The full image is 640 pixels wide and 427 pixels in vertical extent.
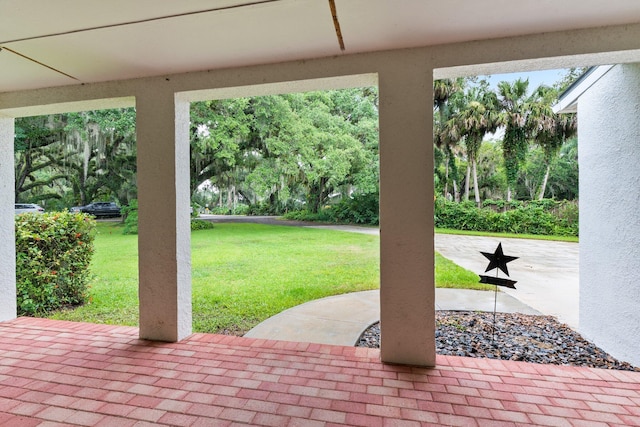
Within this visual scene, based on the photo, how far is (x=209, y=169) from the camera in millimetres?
13273

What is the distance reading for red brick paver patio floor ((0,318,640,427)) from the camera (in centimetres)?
165

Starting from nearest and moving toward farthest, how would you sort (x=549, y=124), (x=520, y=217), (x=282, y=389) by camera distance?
(x=282, y=389), (x=520, y=217), (x=549, y=124)

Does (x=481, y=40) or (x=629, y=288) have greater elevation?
(x=481, y=40)

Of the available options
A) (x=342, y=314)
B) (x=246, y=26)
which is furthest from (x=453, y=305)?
(x=246, y=26)

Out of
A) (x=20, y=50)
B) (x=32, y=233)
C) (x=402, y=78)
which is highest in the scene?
(x=20, y=50)

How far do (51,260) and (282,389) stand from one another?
10.9 feet

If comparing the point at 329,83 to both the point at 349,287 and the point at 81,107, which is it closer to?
the point at 81,107

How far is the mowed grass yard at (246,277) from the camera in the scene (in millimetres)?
3801

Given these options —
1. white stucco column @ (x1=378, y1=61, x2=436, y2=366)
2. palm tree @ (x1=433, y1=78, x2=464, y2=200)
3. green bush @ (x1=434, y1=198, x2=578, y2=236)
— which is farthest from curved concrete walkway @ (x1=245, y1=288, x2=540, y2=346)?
palm tree @ (x1=433, y1=78, x2=464, y2=200)

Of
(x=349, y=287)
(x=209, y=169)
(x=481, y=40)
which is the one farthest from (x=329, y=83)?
(x=209, y=169)

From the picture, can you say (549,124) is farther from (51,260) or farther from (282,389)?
(51,260)

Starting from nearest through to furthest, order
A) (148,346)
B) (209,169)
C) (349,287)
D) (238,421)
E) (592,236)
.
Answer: (238,421)
(148,346)
(592,236)
(349,287)
(209,169)

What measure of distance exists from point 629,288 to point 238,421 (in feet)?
9.33

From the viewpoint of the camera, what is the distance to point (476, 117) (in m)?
14.2
